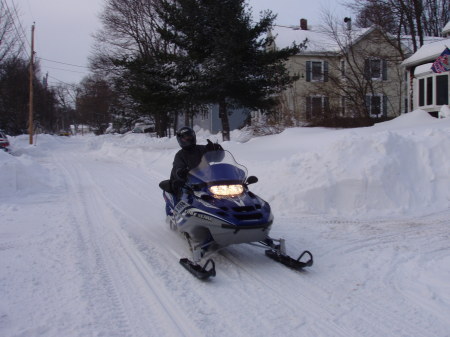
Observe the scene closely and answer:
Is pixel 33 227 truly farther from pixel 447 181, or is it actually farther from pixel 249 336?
pixel 447 181

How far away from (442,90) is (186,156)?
68.5 ft

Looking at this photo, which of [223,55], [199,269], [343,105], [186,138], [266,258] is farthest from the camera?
[343,105]

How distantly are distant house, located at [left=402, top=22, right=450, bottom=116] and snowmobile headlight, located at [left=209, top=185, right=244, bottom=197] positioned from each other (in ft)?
Answer: 67.2

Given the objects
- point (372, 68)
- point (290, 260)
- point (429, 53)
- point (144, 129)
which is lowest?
point (290, 260)

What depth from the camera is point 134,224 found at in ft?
25.1

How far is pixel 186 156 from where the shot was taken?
6742 millimetres

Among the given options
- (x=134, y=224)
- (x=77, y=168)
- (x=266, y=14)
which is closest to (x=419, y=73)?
(x=266, y=14)

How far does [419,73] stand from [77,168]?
19.1 meters

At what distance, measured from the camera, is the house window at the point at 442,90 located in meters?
22.8

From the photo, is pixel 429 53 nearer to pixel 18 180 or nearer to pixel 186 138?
pixel 186 138

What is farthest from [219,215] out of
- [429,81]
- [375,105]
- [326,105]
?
[375,105]

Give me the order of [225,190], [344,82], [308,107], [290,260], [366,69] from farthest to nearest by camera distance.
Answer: [366,69] → [344,82] → [308,107] → [225,190] → [290,260]

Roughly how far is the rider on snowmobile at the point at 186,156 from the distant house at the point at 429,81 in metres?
19.9

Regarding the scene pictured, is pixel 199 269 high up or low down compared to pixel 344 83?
down
